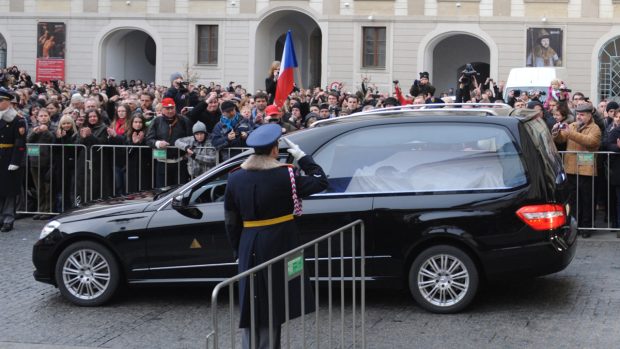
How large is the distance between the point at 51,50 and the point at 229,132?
33.3 m

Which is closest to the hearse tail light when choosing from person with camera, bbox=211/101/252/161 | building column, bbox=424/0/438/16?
person with camera, bbox=211/101/252/161

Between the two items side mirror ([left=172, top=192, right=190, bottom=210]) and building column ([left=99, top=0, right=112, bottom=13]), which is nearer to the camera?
side mirror ([left=172, top=192, right=190, bottom=210])

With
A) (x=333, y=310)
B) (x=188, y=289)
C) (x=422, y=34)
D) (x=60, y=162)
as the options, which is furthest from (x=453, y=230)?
(x=422, y=34)

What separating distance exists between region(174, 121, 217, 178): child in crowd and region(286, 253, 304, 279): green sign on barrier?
301 inches

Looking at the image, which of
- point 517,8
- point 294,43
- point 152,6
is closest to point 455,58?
point 517,8

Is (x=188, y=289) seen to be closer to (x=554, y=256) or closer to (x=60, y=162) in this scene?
(x=554, y=256)

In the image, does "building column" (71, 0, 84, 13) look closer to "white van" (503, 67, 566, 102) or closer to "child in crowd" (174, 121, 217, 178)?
"white van" (503, 67, 566, 102)

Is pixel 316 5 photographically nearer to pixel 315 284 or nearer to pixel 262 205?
pixel 262 205

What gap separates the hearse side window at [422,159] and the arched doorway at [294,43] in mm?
32515

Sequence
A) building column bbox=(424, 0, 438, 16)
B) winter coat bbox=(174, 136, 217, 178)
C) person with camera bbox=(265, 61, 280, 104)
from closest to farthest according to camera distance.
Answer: winter coat bbox=(174, 136, 217, 178) < person with camera bbox=(265, 61, 280, 104) < building column bbox=(424, 0, 438, 16)

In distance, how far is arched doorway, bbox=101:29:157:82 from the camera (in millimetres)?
45562

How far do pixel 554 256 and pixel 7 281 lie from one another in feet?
20.0

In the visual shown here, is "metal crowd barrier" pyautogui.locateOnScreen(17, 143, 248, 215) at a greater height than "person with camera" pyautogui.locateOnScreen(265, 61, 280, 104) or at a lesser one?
lesser

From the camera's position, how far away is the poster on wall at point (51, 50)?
44.8 m
